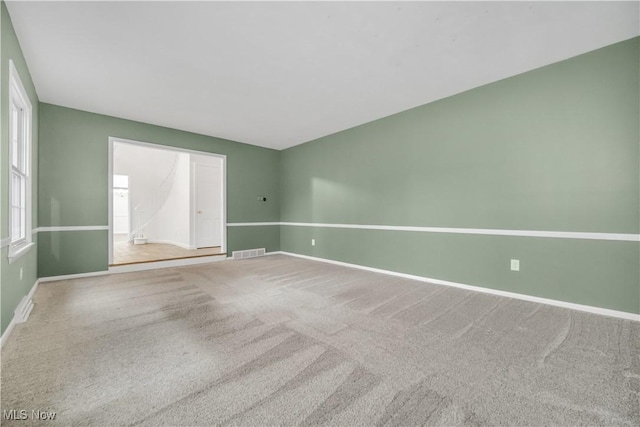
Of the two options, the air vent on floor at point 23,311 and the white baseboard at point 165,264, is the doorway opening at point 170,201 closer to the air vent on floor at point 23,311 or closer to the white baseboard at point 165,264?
the white baseboard at point 165,264

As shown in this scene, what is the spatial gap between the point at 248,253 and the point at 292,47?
14.0 ft

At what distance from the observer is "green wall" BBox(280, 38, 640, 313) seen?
8.05ft

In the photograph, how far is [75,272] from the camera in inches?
154

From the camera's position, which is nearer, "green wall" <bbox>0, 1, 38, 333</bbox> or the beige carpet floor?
the beige carpet floor

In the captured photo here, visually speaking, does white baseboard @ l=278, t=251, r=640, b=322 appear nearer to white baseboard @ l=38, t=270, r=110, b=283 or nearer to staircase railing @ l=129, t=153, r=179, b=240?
white baseboard @ l=38, t=270, r=110, b=283

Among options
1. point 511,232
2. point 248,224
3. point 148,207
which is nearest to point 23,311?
point 248,224

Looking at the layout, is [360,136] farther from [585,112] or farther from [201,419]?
[201,419]

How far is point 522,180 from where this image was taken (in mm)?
2963

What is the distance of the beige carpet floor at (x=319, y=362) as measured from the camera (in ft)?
4.33

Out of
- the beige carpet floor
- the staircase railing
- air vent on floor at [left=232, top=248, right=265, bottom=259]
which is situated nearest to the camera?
the beige carpet floor

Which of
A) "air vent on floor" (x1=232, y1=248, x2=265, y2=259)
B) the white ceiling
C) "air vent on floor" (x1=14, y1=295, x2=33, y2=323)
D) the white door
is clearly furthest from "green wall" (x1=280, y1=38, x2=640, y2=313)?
"air vent on floor" (x1=14, y1=295, x2=33, y2=323)

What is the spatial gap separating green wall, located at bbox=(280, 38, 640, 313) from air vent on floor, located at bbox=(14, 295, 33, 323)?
4.06 meters

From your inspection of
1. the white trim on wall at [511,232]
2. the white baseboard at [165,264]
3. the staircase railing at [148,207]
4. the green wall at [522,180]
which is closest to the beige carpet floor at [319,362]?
the green wall at [522,180]

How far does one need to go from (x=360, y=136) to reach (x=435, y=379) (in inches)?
153
